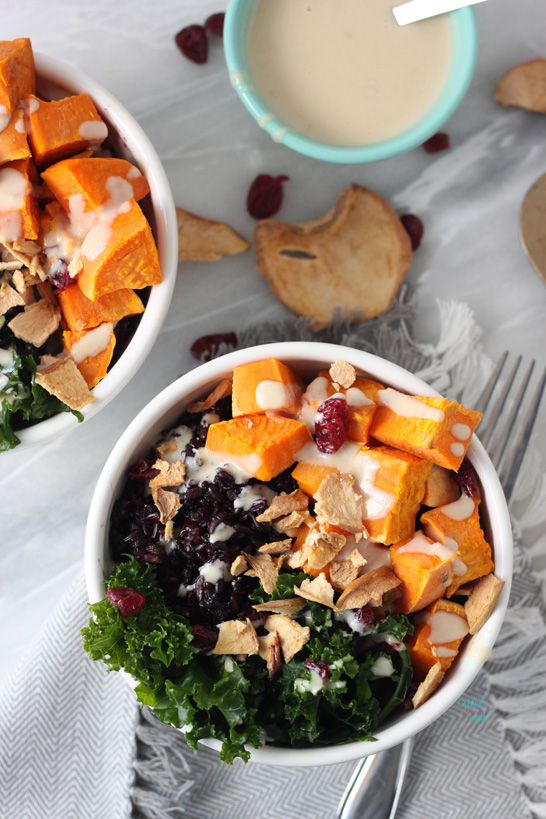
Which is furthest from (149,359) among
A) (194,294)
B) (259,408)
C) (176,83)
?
(176,83)

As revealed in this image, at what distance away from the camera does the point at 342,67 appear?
6.05 ft

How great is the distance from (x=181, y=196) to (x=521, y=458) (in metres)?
1.14

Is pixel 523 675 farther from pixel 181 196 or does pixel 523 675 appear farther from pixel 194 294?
pixel 181 196

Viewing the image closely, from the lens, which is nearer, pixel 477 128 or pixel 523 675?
pixel 523 675

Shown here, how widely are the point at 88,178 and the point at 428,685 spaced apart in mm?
1258

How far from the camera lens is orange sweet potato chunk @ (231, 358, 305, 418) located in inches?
59.0

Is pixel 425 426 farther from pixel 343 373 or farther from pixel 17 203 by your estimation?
pixel 17 203

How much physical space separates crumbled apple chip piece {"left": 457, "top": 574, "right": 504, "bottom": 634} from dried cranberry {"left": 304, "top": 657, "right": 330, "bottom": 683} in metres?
0.32

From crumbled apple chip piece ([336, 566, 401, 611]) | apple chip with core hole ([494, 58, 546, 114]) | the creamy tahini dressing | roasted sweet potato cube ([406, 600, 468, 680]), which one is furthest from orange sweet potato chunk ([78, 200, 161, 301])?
apple chip with core hole ([494, 58, 546, 114])

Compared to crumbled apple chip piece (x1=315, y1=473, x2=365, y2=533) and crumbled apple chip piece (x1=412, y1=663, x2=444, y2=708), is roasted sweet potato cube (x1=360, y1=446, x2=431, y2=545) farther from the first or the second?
crumbled apple chip piece (x1=412, y1=663, x2=444, y2=708)

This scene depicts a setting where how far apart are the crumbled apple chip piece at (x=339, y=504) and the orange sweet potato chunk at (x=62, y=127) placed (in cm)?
90

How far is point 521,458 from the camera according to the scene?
187cm

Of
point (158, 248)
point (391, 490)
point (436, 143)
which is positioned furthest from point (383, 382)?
point (436, 143)

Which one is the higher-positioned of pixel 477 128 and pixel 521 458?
pixel 477 128
